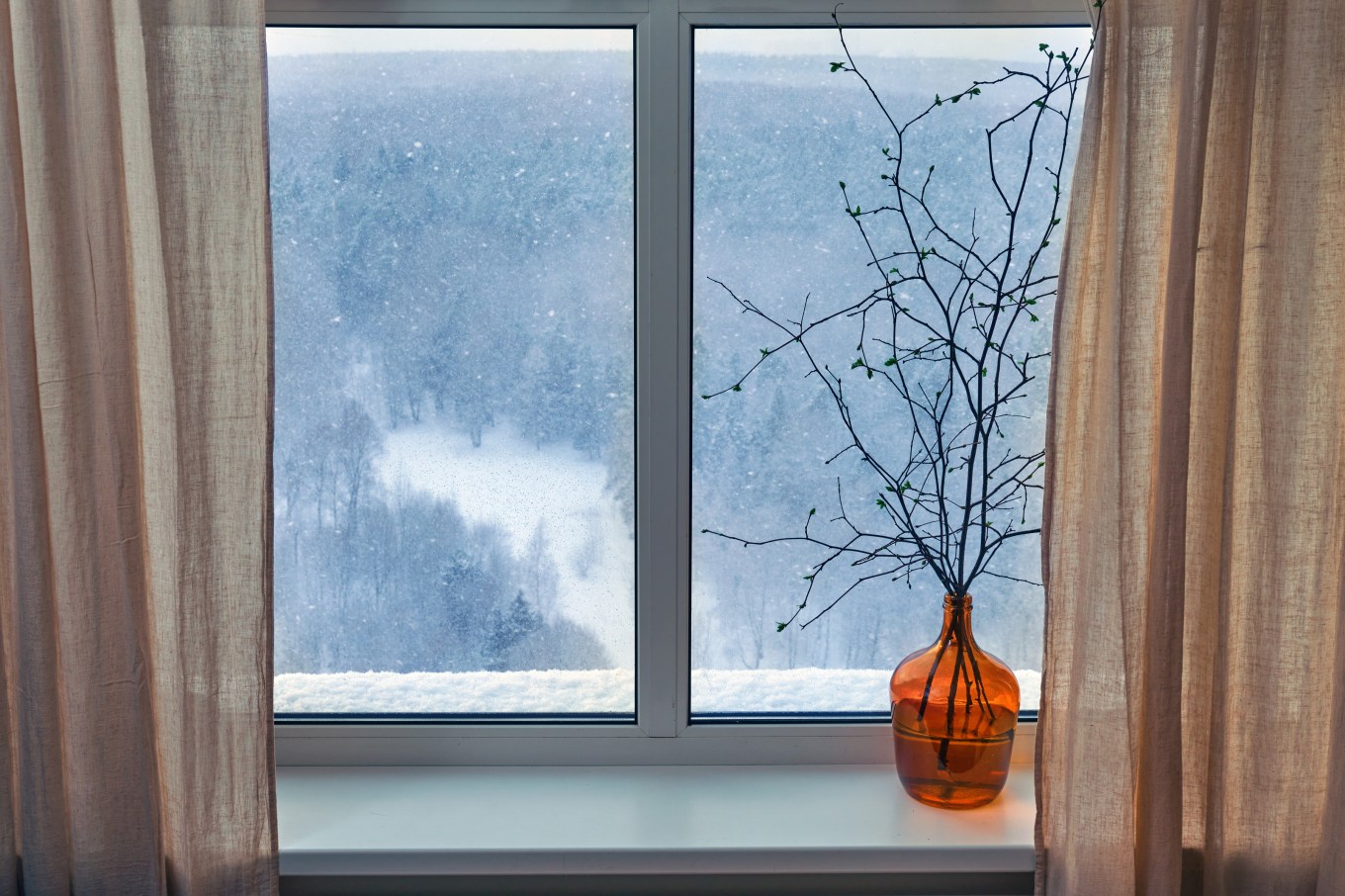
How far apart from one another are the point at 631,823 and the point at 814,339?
0.73 metres

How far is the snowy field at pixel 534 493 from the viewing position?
4.97 ft

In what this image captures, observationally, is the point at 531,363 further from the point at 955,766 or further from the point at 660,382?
the point at 955,766

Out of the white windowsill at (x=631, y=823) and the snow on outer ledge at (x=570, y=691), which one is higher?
the snow on outer ledge at (x=570, y=691)

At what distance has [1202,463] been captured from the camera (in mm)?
1251

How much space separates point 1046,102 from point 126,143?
4.03ft

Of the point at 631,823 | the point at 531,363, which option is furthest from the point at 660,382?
the point at 631,823

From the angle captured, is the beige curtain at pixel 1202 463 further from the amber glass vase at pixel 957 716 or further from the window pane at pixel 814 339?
the window pane at pixel 814 339

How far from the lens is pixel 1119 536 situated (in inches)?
47.9

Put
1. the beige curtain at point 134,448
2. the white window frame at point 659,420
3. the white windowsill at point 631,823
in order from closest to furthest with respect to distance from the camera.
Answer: the beige curtain at point 134,448 → the white windowsill at point 631,823 → the white window frame at point 659,420

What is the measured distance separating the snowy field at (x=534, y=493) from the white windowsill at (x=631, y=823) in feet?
0.92

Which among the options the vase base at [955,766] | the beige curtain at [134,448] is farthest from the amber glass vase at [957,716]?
the beige curtain at [134,448]

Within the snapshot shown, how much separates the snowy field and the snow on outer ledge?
0.13 meters

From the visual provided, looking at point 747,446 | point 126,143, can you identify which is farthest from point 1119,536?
point 126,143

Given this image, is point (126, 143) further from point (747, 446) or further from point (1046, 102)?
point (1046, 102)
